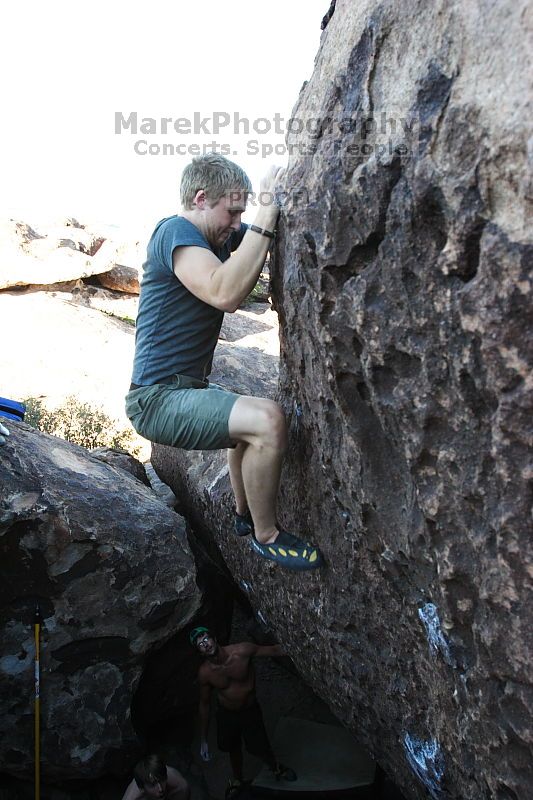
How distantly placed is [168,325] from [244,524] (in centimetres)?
120

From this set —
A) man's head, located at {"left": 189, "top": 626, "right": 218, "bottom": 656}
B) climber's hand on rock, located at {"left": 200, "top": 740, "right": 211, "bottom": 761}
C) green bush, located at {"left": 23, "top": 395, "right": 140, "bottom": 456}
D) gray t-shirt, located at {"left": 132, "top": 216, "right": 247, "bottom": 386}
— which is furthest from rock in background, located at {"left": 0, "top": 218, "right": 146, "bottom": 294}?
gray t-shirt, located at {"left": 132, "top": 216, "right": 247, "bottom": 386}

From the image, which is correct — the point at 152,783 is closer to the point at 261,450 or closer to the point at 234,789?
the point at 234,789

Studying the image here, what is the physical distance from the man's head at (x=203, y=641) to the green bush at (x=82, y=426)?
467 cm

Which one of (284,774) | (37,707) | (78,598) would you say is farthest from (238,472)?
(284,774)

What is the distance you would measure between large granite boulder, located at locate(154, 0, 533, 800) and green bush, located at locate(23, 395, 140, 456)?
6861 mm

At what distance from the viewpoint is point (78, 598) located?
5.41 metres

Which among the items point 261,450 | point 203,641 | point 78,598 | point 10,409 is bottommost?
point 203,641

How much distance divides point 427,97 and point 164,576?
4221mm

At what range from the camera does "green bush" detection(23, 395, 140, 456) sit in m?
10.4

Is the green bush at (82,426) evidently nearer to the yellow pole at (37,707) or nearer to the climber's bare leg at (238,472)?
the yellow pole at (37,707)

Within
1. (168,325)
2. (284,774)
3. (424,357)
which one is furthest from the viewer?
(284,774)

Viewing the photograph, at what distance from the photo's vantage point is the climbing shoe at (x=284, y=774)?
6125mm

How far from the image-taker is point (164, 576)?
5.71m

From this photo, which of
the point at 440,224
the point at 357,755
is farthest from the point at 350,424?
the point at 357,755
